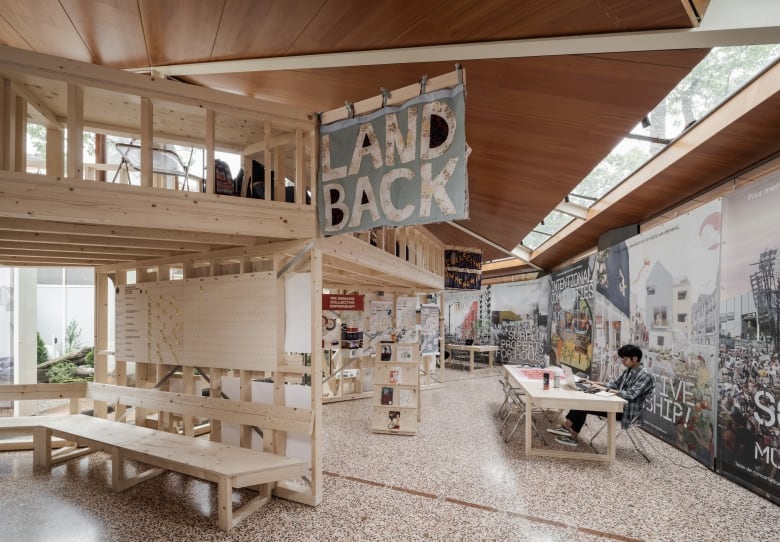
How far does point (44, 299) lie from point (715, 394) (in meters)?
14.8

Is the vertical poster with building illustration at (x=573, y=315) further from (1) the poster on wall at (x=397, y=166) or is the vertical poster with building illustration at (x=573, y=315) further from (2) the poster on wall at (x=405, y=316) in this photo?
(1) the poster on wall at (x=397, y=166)

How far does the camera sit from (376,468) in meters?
4.53

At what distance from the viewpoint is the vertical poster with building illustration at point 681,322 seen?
4516 mm

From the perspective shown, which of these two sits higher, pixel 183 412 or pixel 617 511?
pixel 183 412

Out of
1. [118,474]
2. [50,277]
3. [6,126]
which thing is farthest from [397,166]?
[50,277]

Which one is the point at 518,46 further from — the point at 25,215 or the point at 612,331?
the point at 612,331

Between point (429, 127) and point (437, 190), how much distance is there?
19.1 inches

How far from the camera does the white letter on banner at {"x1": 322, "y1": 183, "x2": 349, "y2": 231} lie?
11.3ft

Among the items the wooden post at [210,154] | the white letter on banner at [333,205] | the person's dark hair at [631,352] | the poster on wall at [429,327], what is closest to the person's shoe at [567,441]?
the person's dark hair at [631,352]

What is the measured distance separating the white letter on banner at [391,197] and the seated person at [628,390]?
384cm

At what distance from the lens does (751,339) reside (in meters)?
3.87

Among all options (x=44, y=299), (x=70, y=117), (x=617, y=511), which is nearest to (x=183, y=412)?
(x=70, y=117)

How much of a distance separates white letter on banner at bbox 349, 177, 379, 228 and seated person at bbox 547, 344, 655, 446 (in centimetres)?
397

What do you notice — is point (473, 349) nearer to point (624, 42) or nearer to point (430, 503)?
point (430, 503)
